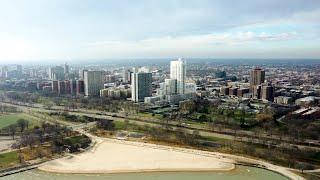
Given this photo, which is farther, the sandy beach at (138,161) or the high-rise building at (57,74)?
the high-rise building at (57,74)

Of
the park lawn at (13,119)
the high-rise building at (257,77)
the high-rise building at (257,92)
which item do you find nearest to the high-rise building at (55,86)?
the park lawn at (13,119)

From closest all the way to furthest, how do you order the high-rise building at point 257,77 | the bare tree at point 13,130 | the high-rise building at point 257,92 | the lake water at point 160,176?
the lake water at point 160,176
the bare tree at point 13,130
the high-rise building at point 257,92
the high-rise building at point 257,77

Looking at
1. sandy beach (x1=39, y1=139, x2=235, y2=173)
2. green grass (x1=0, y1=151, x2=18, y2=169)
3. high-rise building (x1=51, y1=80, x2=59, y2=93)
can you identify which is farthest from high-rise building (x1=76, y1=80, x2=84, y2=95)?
green grass (x1=0, y1=151, x2=18, y2=169)

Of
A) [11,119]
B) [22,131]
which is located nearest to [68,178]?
[22,131]

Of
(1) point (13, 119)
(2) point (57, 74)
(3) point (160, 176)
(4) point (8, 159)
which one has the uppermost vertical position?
(2) point (57, 74)

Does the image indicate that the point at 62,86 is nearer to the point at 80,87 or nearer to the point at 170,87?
the point at 80,87

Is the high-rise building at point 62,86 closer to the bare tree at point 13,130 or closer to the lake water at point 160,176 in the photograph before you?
the bare tree at point 13,130

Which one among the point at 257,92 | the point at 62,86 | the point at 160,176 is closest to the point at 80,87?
the point at 62,86
